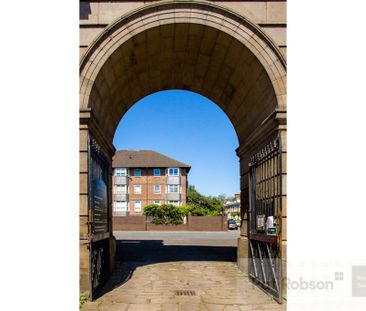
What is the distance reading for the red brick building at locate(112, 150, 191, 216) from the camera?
57625 mm

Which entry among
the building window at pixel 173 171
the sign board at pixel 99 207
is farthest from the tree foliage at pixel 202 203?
the sign board at pixel 99 207

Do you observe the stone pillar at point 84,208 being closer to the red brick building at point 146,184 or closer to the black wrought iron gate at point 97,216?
the black wrought iron gate at point 97,216

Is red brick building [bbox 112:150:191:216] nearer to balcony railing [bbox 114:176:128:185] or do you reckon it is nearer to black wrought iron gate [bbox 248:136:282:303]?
balcony railing [bbox 114:176:128:185]

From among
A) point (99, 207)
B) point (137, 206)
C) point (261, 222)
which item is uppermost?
point (99, 207)

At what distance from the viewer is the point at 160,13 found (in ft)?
27.1

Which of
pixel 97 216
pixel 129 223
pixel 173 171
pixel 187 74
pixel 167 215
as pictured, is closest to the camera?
pixel 97 216

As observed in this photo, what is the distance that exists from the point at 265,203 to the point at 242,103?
290cm

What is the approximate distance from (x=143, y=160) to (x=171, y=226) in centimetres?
1635

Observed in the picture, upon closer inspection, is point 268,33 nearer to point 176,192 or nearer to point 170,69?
point 170,69

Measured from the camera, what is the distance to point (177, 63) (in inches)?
419

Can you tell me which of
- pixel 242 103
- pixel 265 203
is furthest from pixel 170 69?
pixel 265 203

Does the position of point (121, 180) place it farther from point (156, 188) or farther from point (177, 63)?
point (177, 63)

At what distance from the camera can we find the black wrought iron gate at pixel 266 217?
25.8ft

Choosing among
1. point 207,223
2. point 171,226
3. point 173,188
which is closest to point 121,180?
point 173,188
